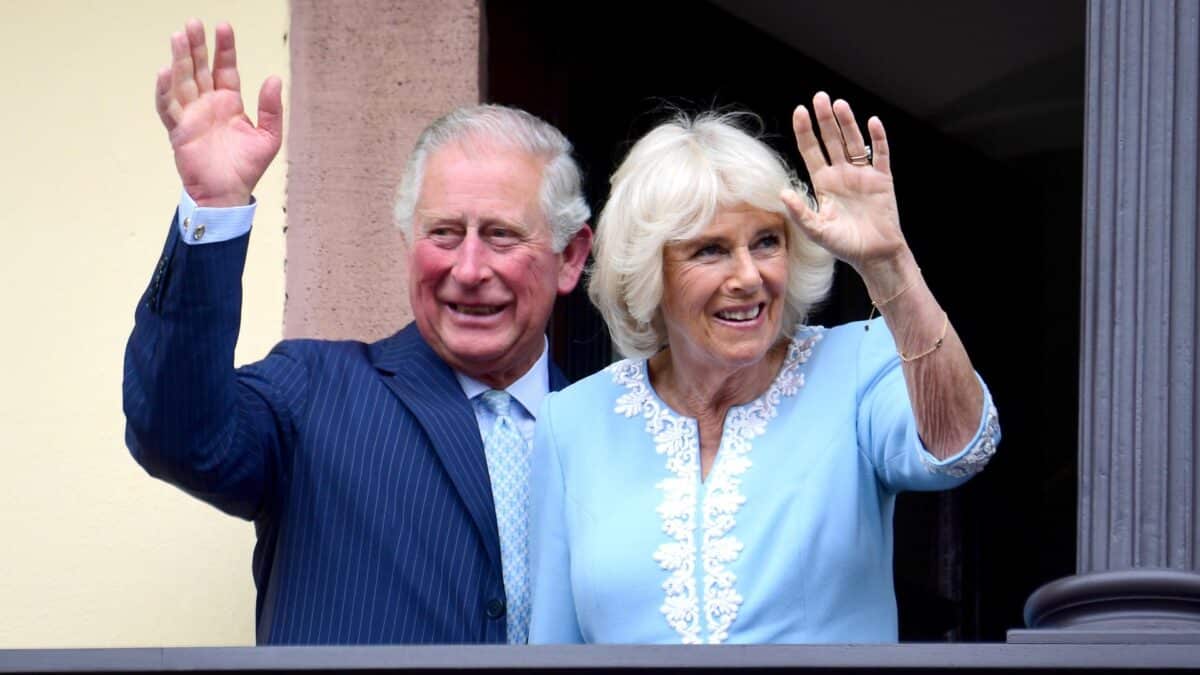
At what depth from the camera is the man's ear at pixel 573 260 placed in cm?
417

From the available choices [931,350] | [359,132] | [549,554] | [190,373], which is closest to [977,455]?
[931,350]

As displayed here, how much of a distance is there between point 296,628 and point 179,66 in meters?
0.89

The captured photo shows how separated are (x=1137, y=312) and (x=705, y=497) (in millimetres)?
666

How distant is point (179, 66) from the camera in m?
3.62

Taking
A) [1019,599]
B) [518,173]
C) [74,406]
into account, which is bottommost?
[1019,599]

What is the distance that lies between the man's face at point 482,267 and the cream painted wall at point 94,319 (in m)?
0.62

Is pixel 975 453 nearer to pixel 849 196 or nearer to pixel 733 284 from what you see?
pixel 849 196

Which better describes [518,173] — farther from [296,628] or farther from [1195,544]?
[1195,544]

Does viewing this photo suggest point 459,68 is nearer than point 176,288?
No

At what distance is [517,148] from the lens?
4.13 meters

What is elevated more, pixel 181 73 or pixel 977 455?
pixel 181 73

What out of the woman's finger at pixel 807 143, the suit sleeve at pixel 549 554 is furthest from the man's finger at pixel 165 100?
the woman's finger at pixel 807 143

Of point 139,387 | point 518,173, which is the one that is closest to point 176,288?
point 139,387

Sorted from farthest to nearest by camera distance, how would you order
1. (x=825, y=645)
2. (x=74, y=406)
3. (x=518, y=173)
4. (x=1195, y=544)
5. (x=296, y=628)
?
(x=74, y=406) → (x=518, y=173) → (x=296, y=628) → (x=1195, y=544) → (x=825, y=645)
